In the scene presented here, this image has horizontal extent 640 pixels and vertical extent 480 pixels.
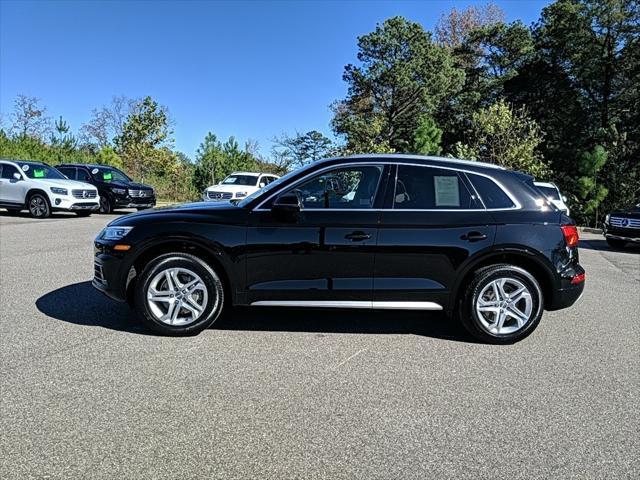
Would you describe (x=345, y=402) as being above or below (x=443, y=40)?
below

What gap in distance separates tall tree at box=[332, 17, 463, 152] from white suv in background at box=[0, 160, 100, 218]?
20962 millimetres

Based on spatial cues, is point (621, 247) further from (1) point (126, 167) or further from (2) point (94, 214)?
(1) point (126, 167)

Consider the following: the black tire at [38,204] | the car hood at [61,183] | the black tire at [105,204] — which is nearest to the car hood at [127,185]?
the black tire at [105,204]

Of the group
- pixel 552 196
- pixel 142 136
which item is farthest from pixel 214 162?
pixel 552 196

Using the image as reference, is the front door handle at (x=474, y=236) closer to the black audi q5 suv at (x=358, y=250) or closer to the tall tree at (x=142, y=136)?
the black audi q5 suv at (x=358, y=250)

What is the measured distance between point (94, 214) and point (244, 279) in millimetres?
16104

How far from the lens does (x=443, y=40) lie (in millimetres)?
46656

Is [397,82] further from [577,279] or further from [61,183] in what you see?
[577,279]

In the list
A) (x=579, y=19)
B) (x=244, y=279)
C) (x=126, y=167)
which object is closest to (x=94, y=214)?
(x=126, y=167)

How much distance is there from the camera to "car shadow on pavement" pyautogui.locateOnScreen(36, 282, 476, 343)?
5129mm

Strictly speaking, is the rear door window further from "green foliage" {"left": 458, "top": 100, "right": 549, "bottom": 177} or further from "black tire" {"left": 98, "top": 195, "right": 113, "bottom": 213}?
"green foliage" {"left": 458, "top": 100, "right": 549, "bottom": 177}

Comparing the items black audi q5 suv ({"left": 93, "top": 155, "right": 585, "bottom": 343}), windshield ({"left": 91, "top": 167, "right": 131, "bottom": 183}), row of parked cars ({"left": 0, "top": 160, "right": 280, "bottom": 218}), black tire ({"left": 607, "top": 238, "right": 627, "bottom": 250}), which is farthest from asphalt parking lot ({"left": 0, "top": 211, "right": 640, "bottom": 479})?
windshield ({"left": 91, "top": 167, "right": 131, "bottom": 183})

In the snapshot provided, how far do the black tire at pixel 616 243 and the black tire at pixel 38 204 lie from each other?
1648 cm

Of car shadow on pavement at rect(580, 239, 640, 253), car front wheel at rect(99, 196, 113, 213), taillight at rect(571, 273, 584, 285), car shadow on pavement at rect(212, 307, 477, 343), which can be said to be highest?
car front wheel at rect(99, 196, 113, 213)
